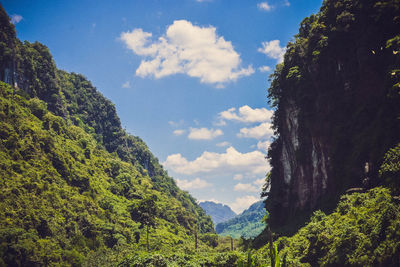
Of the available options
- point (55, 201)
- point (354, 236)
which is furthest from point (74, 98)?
point (354, 236)

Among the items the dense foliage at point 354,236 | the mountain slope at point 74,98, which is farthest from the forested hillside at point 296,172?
the mountain slope at point 74,98

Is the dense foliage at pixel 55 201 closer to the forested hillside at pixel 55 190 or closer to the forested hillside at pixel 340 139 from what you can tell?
the forested hillside at pixel 55 190

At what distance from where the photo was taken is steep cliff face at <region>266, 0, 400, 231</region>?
2622 centimetres

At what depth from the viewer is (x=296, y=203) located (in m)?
Result: 41.8

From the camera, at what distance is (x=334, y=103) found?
34281mm

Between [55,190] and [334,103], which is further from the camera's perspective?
[55,190]

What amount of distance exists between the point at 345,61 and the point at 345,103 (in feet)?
16.3

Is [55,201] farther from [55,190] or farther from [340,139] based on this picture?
[340,139]

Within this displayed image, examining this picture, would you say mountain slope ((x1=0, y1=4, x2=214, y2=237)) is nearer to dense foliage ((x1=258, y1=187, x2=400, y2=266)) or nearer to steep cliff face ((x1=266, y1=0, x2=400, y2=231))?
steep cliff face ((x1=266, y1=0, x2=400, y2=231))

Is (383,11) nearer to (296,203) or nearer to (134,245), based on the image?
(296,203)

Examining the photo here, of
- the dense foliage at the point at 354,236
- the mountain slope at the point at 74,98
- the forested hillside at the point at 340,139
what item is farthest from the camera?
the mountain slope at the point at 74,98

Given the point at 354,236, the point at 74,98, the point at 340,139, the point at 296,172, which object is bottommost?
the point at 354,236

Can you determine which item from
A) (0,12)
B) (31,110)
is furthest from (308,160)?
(0,12)

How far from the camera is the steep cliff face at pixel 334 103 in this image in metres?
26.2
